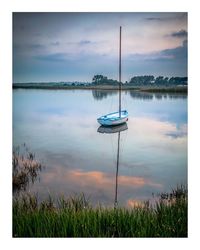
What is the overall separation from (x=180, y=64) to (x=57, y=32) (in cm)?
92

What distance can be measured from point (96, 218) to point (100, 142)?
1.83 ft

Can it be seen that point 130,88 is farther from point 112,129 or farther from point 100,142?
point 100,142

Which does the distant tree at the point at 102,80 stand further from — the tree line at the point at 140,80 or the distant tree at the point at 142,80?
the distant tree at the point at 142,80

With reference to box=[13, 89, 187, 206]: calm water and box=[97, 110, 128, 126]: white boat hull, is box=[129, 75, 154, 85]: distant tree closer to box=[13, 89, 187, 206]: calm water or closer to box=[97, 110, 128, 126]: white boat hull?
box=[13, 89, 187, 206]: calm water

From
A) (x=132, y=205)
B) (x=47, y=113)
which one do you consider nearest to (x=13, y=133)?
(x=47, y=113)

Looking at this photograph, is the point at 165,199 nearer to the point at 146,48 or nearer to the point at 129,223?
the point at 129,223

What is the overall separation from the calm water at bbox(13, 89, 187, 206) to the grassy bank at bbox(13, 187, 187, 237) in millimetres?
75

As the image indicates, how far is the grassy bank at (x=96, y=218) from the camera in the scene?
3.73 m

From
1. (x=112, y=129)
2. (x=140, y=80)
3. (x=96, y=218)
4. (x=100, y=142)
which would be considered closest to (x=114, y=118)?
(x=112, y=129)

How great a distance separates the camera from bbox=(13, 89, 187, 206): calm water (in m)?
3.83

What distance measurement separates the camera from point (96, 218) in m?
3.76

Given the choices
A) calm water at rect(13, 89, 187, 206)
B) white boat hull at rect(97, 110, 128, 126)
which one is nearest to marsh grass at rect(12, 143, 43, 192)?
calm water at rect(13, 89, 187, 206)

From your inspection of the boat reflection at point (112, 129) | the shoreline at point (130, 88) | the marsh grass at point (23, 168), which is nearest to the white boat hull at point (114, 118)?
the boat reflection at point (112, 129)
